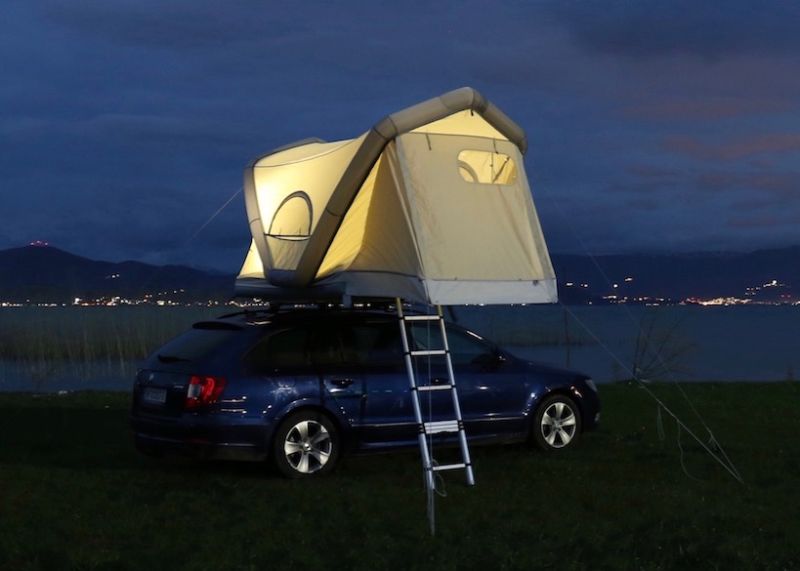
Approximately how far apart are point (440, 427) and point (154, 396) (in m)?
2.70

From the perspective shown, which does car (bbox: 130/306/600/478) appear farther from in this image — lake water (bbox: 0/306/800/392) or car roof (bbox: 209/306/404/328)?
lake water (bbox: 0/306/800/392)

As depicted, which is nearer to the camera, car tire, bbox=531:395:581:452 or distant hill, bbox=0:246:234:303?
car tire, bbox=531:395:581:452

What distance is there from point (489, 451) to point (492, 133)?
3.45 meters

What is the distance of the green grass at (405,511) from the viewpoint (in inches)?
292

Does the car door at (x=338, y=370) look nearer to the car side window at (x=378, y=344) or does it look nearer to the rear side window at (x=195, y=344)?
the car side window at (x=378, y=344)

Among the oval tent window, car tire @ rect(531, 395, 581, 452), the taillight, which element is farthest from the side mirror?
the taillight

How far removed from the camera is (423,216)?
9648mm

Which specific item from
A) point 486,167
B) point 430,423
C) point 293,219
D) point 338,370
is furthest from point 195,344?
point 486,167

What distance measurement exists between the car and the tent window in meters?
1.42

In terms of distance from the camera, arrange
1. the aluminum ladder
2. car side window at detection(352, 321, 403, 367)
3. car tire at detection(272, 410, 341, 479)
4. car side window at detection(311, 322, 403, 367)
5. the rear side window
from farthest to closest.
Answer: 1. car side window at detection(352, 321, 403, 367)
2. car side window at detection(311, 322, 403, 367)
3. the rear side window
4. car tire at detection(272, 410, 341, 479)
5. the aluminum ladder

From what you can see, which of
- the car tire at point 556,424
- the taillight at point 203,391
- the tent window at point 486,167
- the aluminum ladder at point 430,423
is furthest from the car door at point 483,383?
the taillight at point 203,391

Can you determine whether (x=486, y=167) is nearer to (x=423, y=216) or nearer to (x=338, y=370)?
(x=423, y=216)

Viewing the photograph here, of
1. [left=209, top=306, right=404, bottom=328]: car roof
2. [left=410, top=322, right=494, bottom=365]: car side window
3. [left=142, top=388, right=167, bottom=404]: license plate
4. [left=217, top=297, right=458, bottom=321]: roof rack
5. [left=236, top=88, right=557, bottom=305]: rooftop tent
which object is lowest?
[left=142, top=388, right=167, bottom=404]: license plate

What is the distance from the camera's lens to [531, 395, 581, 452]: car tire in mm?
11820
